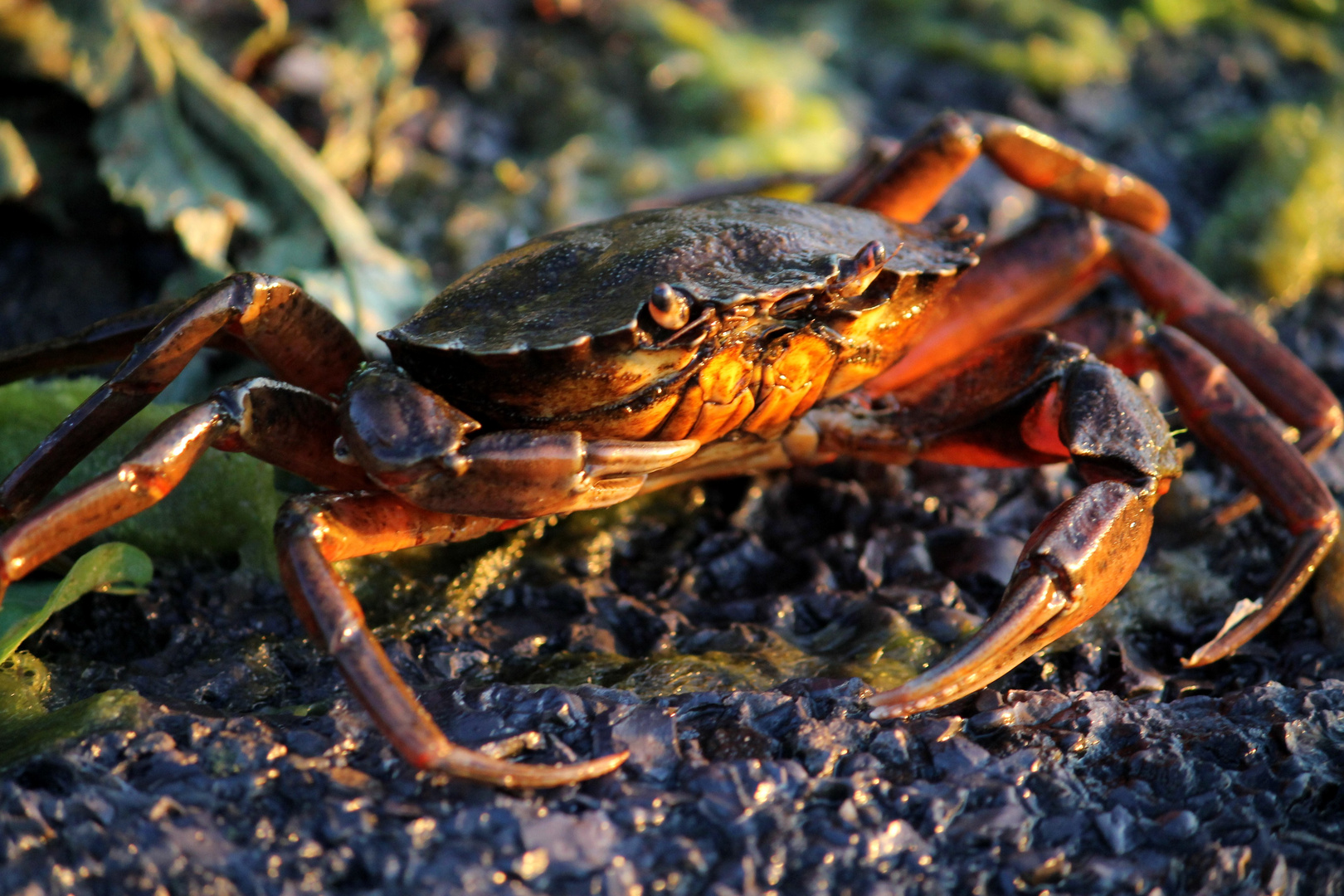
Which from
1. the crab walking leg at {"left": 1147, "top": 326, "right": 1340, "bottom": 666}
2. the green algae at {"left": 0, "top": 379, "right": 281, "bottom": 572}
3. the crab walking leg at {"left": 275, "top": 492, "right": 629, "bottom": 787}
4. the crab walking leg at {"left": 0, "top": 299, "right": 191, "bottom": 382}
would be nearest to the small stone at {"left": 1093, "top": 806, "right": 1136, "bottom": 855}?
the crab walking leg at {"left": 1147, "top": 326, "right": 1340, "bottom": 666}

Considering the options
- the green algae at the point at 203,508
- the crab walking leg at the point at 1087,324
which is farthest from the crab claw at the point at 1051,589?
the green algae at the point at 203,508

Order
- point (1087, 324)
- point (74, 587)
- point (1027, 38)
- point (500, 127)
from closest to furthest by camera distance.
→ point (74, 587), point (1087, 324), point (500, 127), point (1027, 38)

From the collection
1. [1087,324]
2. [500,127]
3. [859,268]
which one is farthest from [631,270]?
[500,127]

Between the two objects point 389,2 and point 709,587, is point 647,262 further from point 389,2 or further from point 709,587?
point 389,2

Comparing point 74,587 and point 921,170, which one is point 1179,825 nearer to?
point 921,170

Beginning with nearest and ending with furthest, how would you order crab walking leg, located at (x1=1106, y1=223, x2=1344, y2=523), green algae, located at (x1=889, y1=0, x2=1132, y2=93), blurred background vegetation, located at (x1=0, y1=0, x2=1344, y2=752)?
crab walking leg, located at (x1=1106, y1=223, x2=1344, y2=523) < blurred background vegetation, located at (x1=0, y1=0, x2=1344, y2=752) < green algae, located at (x1=889, y1=0, x2=1132, y2=93)

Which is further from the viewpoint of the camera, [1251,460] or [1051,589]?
[1251,460]

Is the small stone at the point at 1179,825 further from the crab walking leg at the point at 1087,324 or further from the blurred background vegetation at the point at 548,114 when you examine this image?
the blurred background vegetation at the point at 548,114

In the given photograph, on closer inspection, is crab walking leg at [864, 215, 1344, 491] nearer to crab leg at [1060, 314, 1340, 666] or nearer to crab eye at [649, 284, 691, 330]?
crab leg at [1060, 314, 1340, 666]
